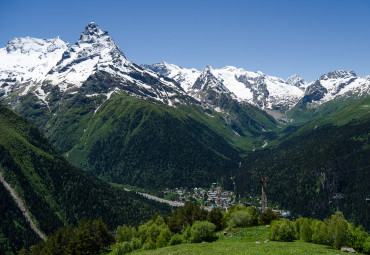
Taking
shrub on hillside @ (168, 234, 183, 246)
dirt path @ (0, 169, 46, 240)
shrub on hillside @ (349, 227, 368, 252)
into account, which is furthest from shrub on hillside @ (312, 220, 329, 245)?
dirt path @ (0, 169, 46, 240)

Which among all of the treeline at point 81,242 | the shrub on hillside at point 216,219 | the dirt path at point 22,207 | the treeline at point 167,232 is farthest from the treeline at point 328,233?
the dirt path at point 22,207

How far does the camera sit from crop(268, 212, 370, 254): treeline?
188ft

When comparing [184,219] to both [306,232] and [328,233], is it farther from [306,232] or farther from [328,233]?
[328,233]

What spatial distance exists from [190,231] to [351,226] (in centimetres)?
4189

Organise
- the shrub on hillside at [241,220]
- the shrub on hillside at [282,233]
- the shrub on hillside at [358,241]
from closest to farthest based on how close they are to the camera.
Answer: the shrub on hillside at [358,241], the shrub on hillside at [282,233], the shrub on hillside at [241,220]

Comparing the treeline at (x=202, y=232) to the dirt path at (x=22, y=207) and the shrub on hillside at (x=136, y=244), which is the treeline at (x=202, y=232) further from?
the dirt path at (x=22, y=207)

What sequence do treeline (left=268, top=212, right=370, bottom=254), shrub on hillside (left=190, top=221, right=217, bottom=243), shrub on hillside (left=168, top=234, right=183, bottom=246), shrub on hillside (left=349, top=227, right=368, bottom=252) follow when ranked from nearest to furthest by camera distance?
shrub on hillside (left=349, top=227, right=368, bottom=252), treeline (left=268, top=212, right=370, bottom=254), shrub on hillside (left=190, top=221, right=217, bottom=243), shrub on hillside (left=168, top=234, right=183, bottom=246)

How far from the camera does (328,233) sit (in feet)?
206

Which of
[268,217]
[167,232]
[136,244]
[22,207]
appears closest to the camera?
[167,232]

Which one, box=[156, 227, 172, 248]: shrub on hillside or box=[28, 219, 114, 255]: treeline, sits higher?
box=[156, 227, 172, 248]: shrub on hillside

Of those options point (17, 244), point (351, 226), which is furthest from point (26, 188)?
point (351, 226)

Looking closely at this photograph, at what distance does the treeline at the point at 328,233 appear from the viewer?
188 ft

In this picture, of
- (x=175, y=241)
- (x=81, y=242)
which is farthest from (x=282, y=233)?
(x=81, y=242)

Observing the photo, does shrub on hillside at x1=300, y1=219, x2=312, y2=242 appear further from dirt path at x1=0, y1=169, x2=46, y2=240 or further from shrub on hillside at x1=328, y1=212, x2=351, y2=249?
dirt path at x1=0, y1=169, x2=46, y2=240
